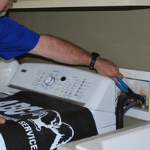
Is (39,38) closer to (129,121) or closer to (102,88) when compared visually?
(102,88)

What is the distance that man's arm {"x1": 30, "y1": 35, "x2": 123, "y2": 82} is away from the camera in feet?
4.13

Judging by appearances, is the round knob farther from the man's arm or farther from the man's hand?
the man's hand

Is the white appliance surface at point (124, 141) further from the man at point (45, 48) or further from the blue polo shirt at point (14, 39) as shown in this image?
the blue polo shirt at point (14, 39)

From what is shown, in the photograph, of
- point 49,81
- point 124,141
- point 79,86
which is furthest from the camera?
point 49,81

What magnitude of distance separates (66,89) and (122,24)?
0.40 metres

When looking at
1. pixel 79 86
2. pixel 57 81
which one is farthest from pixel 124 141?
pixel 57 81

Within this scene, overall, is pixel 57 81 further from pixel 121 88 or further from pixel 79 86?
pixel 121 88

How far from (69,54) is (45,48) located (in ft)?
0.37

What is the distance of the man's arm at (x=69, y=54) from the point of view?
1.26 metres

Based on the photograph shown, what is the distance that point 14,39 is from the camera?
4.02ft

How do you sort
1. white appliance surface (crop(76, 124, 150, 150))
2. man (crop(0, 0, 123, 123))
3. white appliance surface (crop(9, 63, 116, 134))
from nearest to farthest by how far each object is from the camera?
1. white appliance surface (crop(76, 124, 150, 150))
2. white appliance surface (crop(9, 63, 116, 134))
3. man (crop(0, 0, 123, 123))

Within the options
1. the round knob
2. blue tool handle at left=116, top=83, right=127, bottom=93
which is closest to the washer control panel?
the round knob

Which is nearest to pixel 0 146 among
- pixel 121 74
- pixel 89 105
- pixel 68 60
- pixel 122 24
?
pixel 89 105

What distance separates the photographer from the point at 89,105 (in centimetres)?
111
